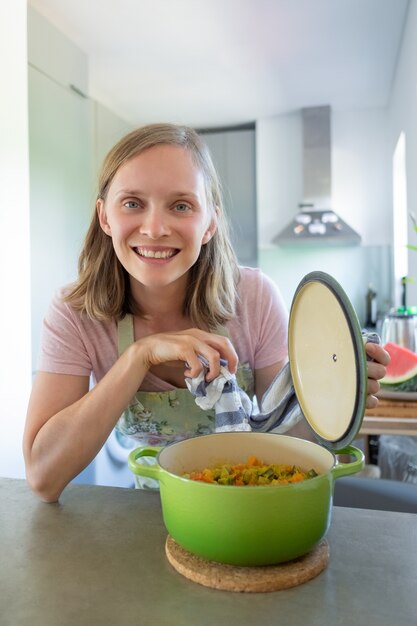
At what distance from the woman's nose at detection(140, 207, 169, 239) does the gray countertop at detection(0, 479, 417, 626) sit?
0.44 meters

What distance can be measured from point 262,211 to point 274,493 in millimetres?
3918

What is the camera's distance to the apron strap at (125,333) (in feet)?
3.62

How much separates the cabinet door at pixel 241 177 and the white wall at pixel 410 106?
1341mm

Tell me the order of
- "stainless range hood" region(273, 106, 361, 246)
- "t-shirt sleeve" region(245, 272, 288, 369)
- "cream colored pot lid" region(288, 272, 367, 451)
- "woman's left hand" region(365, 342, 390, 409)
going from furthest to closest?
"stainless range hood" region(273, 106, 361, 246) → "t-shirt sleeve" region(245, 272, 288, 369) → "woman's left hand" region(365, 342, 390, 409) → "cream colored pot lid" region(288, 272, 367, 451)

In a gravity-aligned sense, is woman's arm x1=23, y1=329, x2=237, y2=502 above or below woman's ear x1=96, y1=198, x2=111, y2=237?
below

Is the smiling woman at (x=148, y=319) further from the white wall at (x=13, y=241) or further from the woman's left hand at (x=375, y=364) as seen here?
the white wall at (x=13, y=241)

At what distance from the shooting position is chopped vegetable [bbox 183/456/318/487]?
Answer: 25.5 inches

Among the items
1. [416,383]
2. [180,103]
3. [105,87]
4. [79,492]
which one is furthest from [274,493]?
[180,103]

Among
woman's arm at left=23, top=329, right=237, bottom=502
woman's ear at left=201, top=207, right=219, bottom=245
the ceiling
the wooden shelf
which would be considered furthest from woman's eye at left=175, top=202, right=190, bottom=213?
the ceiling

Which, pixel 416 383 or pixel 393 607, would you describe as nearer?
pixel 393 607

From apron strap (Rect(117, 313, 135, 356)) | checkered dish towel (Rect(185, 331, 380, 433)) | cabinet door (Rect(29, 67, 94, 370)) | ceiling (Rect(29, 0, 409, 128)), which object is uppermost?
ceiling (Rect(29, 0, 409, 128))

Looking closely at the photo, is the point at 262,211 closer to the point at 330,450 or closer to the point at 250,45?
the point at 250,45

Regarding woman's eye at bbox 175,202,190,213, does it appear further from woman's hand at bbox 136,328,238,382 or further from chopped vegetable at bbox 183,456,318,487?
chopped vegetable at bbox 183,456,318,487

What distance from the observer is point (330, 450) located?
0.68 meters
